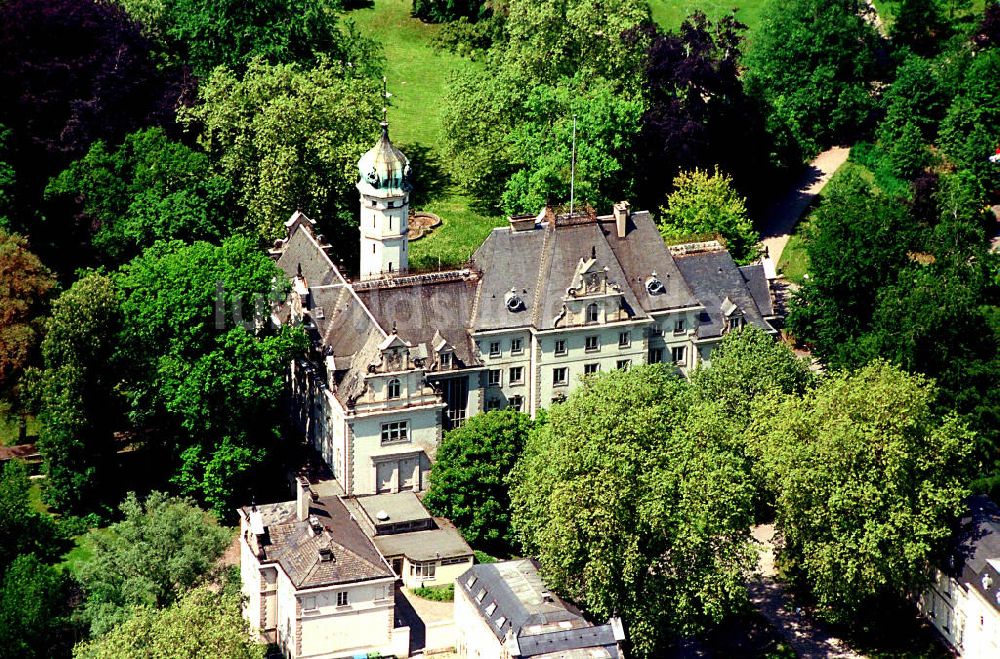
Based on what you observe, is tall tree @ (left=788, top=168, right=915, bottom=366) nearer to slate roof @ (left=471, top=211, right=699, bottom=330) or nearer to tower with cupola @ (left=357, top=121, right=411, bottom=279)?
slate roof @ (left=471, top=211, right=699, bottom=330)

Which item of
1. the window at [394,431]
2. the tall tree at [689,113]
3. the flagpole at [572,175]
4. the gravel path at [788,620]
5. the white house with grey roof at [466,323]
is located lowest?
the gravel path at [788,620]

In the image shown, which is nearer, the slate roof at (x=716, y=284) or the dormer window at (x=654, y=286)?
the dormer window at (x=654, y=286)

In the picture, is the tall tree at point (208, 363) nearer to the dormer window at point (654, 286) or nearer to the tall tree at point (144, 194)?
the tall tree at point (144, 194)

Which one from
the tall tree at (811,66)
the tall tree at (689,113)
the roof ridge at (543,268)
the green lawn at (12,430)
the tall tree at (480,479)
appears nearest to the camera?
the tall tree at (480,479)

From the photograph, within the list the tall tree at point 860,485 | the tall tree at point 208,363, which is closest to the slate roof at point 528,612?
the tall tree at point 860,485

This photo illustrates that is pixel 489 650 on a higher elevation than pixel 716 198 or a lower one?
lower

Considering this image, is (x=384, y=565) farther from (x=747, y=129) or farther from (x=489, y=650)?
(x=747, y=129)

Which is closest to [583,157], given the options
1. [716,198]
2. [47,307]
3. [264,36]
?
[716,198]
